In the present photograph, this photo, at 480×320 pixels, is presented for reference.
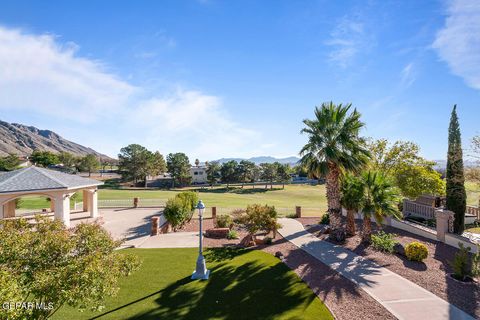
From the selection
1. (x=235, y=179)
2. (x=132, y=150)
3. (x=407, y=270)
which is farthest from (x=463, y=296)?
(x=132, y=150)

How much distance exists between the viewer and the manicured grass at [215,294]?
28.8 ft

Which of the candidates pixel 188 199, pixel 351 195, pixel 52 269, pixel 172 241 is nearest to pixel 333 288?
pixel 351 195

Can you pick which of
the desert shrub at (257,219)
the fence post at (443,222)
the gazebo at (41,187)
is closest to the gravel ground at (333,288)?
the desert shrub at (257,219)

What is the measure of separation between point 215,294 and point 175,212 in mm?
11244

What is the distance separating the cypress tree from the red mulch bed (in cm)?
284

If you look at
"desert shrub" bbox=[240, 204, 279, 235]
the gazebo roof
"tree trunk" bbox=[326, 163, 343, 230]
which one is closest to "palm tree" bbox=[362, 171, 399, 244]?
"tree trunk" bbox=[326, 163, 343, 230]

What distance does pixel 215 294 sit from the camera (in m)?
10.1

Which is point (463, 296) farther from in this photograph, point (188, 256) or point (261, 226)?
point (188, 256)

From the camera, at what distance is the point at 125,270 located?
23.2ft

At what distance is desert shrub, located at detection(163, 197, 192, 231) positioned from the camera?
20531 mm

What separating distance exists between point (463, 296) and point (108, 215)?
27.2 meters

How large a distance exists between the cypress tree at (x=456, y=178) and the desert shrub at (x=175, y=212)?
18839 mm

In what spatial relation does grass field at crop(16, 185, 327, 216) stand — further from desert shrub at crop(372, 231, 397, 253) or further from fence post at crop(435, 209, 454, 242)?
desert shrub at crop(372, 231, 397, 253)

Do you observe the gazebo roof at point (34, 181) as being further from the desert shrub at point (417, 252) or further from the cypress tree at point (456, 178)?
the cypress tree at point (456, 178)
